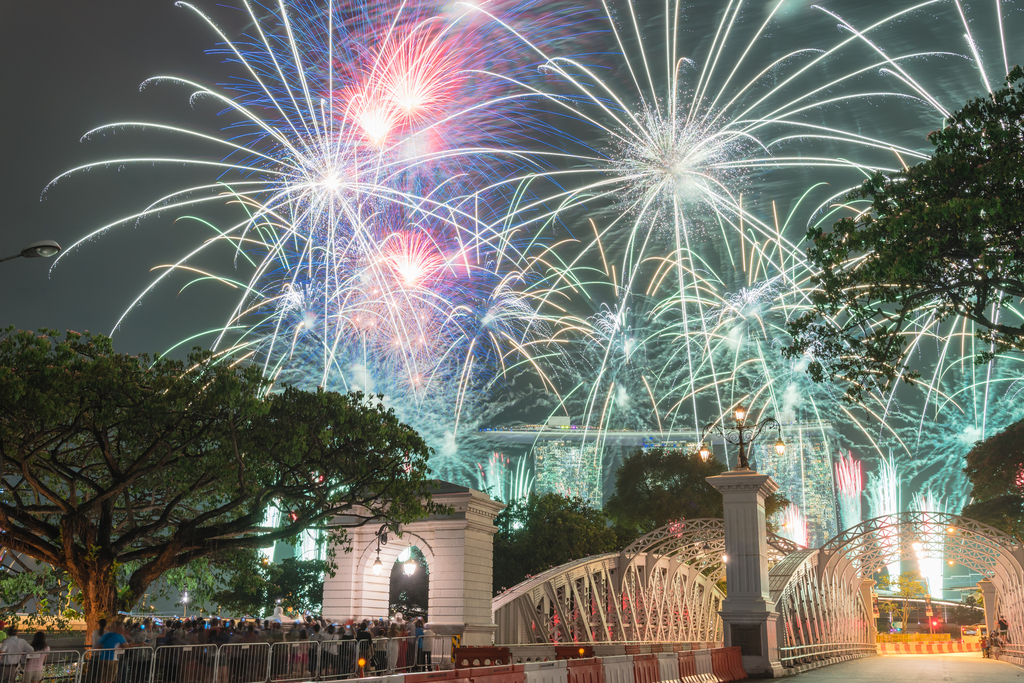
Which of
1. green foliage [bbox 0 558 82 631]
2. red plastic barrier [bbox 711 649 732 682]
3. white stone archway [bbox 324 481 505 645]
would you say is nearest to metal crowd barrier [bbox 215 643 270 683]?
green foliage [bbox 0 558 82 631]

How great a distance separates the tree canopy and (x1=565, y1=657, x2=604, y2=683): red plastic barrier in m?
37.6

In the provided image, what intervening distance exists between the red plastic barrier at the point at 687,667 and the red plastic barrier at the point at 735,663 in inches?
75.0

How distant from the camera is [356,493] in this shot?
2525 cm

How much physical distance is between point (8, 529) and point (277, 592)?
149ft

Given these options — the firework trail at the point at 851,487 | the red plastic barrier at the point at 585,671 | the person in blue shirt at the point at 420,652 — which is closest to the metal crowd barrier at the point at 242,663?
the person in blue shirt at the point at 420,652

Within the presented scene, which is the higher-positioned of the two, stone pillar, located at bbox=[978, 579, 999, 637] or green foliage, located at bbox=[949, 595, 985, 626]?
stone pillar, located at bbox=[978, 579, 999, 637]

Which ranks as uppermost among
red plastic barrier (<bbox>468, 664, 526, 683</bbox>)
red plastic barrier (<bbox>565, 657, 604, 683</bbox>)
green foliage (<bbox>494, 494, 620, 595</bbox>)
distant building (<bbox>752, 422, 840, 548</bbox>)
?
distant building (<bbox>752, 422, 840, 548</bbox>)

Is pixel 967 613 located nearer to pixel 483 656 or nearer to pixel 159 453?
pixel 483 656

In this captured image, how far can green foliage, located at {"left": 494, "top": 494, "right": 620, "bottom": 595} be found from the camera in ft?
189

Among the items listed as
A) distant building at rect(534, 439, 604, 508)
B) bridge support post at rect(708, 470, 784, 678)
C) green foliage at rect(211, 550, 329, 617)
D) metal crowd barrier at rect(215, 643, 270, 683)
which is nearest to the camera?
metal crowd barrier at rect(215, 643, 270, 683)

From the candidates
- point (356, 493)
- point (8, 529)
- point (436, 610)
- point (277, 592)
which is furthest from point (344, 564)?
point (277, 592)

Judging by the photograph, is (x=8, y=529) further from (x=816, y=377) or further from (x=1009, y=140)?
(x=1009, y=140)

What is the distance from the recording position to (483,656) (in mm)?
22875

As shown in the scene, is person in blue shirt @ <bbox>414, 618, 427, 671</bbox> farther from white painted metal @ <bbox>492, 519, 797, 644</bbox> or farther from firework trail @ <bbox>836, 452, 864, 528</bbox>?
firework trail @ <bbox>836, 452, 864, 528</bbox>
